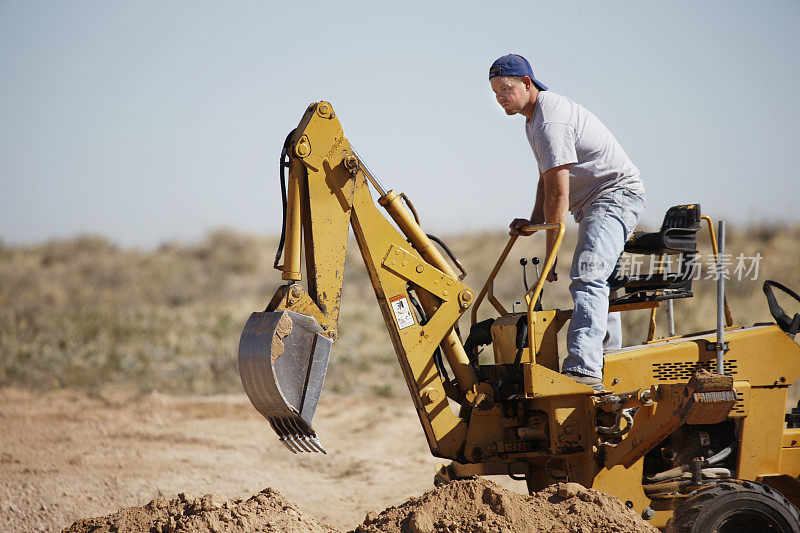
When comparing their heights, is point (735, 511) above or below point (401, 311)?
below

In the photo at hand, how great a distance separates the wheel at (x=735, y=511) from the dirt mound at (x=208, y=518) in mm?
2152

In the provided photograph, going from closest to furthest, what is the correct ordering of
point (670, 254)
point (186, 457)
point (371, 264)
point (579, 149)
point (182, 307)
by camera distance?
point (371, 264)
point (579, 149)
point (670, 254)
point (186, 457)
point (182, 307)

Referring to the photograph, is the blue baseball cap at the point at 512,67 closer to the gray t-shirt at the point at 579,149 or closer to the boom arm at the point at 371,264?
the gray t-shirt at the point at 579,149

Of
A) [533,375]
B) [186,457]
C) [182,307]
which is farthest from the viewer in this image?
[182,307]

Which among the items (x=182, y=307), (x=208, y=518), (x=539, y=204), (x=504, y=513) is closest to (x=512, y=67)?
(x=539, y=204)

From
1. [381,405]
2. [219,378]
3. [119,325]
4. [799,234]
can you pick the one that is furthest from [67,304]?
[799,234]

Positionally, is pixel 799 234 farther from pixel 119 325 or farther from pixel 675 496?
pixel 675 496

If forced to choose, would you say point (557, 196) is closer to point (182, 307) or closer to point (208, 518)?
point (208, 518)

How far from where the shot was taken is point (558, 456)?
16.1 ft

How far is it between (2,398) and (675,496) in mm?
9891

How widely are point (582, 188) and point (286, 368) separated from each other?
2.36m

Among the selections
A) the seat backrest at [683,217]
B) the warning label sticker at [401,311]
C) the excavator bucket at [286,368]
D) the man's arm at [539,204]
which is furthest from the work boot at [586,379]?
the excavator bucket at [286,368]

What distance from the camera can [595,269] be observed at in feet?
16.1

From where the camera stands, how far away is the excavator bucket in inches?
173
